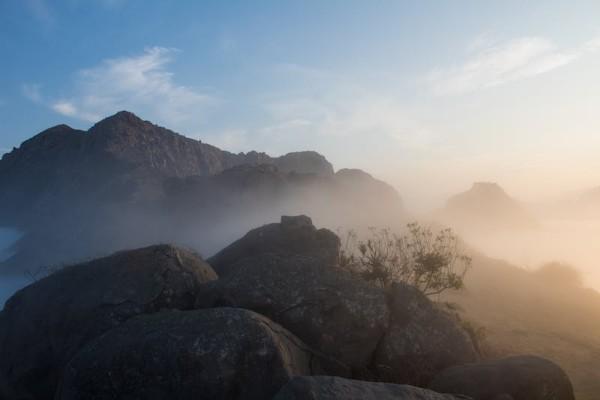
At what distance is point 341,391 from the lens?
603 centimetres

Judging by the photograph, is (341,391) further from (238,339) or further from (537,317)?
(537,317)

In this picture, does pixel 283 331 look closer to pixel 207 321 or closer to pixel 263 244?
pixel 207 321

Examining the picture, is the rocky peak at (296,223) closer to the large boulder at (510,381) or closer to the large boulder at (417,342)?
the large boulder at (417,342)

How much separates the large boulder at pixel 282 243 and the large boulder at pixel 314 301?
4510 mm

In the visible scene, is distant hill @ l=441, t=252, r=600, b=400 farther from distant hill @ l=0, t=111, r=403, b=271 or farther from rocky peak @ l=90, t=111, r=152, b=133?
rocky peak @ l=90, t=111, r=152, b=133

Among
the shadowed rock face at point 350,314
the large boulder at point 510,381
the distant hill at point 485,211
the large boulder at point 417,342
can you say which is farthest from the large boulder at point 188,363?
the distant hill at point 485,211

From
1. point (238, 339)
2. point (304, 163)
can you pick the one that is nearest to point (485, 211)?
point (304, 163)

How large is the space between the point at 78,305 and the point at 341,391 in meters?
7.67

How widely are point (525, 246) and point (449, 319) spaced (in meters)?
86.6

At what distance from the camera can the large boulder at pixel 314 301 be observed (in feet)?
32.1

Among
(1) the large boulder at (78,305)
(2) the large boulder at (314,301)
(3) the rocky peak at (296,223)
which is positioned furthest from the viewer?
(3) the rocky peak at (296,223)

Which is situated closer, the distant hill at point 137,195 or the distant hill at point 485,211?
the distant hill at point 137,195

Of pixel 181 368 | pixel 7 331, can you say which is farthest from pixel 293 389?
pixel 7 331

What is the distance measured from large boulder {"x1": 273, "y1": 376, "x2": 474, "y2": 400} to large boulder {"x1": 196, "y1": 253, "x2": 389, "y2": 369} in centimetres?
325
